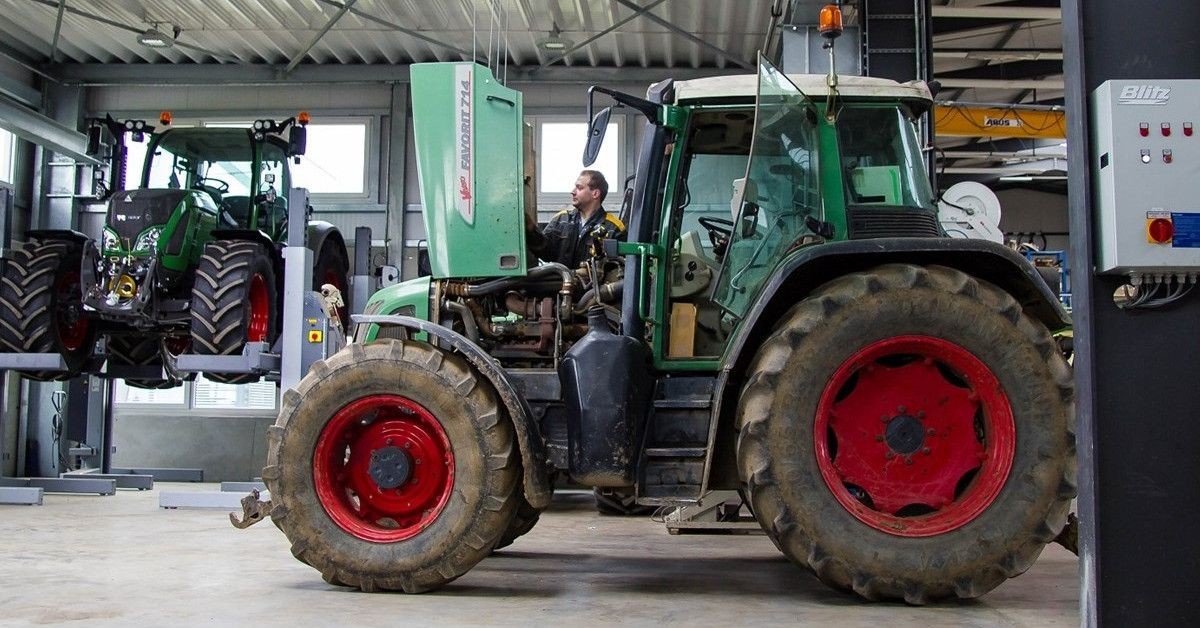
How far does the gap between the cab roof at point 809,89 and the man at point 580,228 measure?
0.92 metres

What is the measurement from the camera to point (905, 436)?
4.48m

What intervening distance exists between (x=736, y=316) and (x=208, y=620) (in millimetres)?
2464

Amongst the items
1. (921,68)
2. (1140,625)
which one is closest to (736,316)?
(1140,625)

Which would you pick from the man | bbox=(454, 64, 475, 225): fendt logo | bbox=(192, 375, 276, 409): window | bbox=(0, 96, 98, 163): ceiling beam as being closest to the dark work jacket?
the man

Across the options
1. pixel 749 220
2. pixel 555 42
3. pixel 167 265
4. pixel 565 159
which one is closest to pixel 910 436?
pixel 749 220

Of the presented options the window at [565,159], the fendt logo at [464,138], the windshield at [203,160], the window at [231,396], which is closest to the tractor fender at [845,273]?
the fendt logo at [464,138]

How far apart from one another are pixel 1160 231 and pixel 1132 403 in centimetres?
54

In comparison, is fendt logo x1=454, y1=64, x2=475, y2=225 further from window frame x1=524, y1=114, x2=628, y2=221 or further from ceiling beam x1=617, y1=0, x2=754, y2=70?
window frame x1=524, y1=114, x2=628, y2=221

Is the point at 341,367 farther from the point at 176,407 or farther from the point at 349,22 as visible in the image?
the point at 176,407

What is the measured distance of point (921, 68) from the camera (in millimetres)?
9742

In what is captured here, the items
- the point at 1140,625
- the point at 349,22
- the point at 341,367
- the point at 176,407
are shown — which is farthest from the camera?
the point at 176,407

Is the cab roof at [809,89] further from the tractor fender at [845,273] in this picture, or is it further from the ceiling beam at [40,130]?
the ceiling beam at [40,130]

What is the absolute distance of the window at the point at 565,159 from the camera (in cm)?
1540

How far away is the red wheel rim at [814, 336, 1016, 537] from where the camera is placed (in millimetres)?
4391
